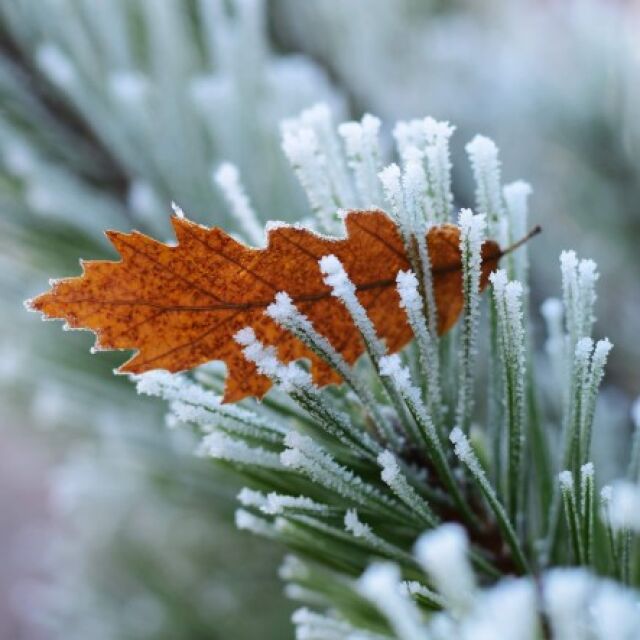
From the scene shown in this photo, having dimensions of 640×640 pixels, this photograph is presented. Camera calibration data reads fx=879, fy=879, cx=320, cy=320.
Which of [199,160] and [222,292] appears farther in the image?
[199,160]

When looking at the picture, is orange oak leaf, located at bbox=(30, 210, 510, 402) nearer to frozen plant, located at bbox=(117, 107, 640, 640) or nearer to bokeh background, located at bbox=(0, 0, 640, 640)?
frozen plant, located at bbox=(117, 107, 640, 640)

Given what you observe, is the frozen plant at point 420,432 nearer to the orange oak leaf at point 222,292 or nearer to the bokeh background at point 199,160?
the orange oak leaf at point 222,292

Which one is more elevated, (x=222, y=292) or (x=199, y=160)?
(x=199, y=160)

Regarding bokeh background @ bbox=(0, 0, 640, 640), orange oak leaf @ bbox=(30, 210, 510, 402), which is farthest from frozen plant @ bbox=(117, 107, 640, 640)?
bokeh background @ bbox=(0, 0, 640, 640)

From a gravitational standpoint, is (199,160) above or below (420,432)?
above

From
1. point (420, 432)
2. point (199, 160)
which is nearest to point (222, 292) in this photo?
point (420, 432)

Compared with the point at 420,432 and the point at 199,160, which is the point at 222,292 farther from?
the point at 199,160
